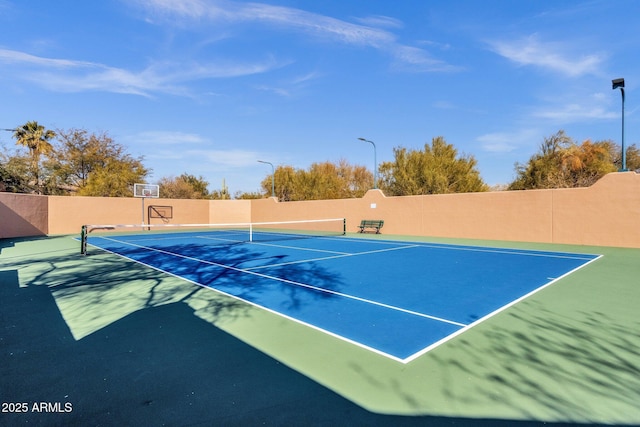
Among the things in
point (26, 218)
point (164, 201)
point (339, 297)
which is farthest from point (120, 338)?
point (164, 201)

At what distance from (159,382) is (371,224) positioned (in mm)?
18693

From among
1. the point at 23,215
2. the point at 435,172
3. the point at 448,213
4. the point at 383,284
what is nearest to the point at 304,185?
the point at 435,172

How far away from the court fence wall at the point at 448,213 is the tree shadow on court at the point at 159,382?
1456 centimetres

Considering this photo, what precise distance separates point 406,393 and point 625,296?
5515 mm

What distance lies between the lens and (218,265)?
9.20 meters

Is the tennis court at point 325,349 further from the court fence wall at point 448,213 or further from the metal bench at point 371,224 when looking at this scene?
the metal bench at point 371,224

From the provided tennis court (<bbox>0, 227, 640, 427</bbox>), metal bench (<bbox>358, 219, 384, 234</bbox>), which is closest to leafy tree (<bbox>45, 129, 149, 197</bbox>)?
metal bench (<bbox>358, 219, 384, 234</bbox>)

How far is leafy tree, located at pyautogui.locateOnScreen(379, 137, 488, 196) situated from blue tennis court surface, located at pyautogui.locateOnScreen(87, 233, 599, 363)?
16.6 m

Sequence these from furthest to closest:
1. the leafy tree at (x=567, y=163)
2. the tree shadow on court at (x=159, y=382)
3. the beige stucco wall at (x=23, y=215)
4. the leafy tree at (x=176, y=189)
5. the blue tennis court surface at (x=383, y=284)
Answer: the leafy tree at (x=176, y=189), the leafy tree at (x=567, y=163), the beige stucco wall at (x=23, y=215), the blue tennis court surface at (x=383, y=284), the tree shadow on court at (x=159, y=382)

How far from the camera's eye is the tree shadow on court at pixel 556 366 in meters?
2.64

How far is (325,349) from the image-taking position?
3.70m

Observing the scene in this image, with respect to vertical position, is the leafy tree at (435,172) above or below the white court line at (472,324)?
above

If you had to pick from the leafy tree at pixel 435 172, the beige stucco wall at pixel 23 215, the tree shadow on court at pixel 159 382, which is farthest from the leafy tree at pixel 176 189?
the tree shadow on court at pixel 159 382

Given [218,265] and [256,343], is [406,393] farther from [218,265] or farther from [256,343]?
[218,265]
